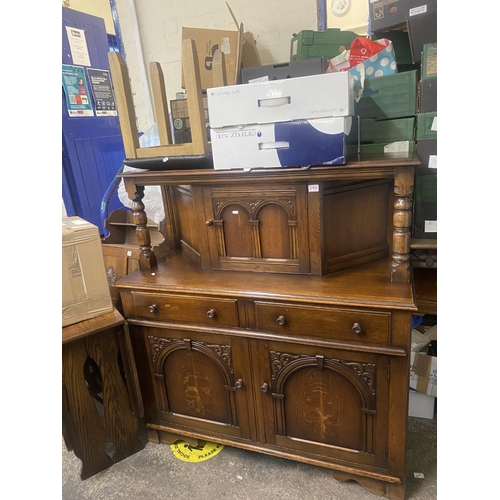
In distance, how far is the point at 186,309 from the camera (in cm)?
146

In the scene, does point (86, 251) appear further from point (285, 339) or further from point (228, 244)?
point (285, 339)

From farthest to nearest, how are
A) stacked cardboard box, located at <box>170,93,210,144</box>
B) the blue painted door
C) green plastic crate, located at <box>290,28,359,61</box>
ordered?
the blue painted door → stacked cardboard box, located at <box>170,93,210,144</box> → green plastic crate, located at <box>290,28,359,61</box>

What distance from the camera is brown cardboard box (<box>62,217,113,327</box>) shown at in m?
1.39

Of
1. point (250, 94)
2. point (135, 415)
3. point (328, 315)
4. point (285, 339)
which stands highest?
point (250, 94)

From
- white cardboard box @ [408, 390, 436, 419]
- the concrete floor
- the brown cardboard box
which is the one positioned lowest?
the concrete floor

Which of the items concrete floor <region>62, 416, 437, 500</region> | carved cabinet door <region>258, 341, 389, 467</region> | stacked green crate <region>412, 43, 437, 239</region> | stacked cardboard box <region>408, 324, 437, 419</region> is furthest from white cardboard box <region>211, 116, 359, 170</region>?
concrete floor <region>62, 416, 437, 500</region>

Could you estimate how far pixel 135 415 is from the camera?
5.46ft

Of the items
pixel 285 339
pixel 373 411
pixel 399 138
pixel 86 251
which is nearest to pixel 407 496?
pixel 373 411

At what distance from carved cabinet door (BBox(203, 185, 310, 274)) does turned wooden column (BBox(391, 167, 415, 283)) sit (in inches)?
11.5

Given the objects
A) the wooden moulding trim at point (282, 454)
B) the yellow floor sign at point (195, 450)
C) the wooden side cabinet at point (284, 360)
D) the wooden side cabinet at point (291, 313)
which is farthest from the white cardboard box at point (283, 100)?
the yellow floor sign at point (195, 450)

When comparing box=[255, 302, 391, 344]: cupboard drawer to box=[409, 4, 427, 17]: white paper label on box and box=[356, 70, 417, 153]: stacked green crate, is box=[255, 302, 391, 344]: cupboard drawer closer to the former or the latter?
box=[356, 70, 417, 153]: stacked green crate

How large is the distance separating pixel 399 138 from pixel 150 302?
114 cm

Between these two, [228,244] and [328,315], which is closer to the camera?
[328,315]
